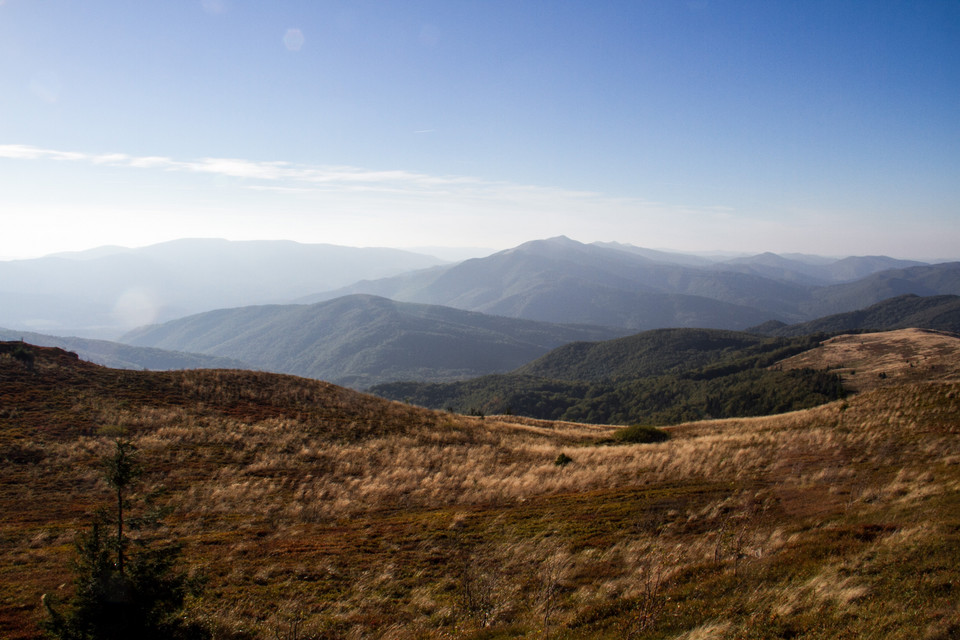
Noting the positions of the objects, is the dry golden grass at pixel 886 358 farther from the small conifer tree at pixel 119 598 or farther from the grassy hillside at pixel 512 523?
the small conifer tree at pixel 119 598

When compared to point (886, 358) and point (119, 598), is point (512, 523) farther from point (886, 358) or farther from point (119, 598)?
point (886, 358)

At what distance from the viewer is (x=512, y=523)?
12.4m

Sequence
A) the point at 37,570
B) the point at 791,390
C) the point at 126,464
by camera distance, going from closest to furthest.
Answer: the point at 126,464 → the point at 37,570 → the point at 791,390

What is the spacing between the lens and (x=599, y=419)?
180 metres

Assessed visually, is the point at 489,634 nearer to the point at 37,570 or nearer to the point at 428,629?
the point at 428,629

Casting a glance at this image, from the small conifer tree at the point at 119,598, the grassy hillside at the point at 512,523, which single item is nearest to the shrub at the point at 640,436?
the grassy hillside at the point at 512,523

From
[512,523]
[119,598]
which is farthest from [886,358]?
[119,598]

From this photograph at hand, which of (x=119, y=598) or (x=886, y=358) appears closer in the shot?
(x=119, y=598)

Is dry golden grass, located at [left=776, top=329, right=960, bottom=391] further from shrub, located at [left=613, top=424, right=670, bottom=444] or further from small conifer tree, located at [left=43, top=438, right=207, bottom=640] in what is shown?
small conifer tree, located at [left=43, top=438, right=207, bottom=640]

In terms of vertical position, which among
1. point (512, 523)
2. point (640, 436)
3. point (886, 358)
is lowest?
point (886, 358)

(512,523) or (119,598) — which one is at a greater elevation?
(119,598)

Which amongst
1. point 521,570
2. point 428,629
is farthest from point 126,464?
point 521,570

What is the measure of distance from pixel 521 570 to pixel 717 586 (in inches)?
153

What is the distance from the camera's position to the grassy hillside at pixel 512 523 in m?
6.88
